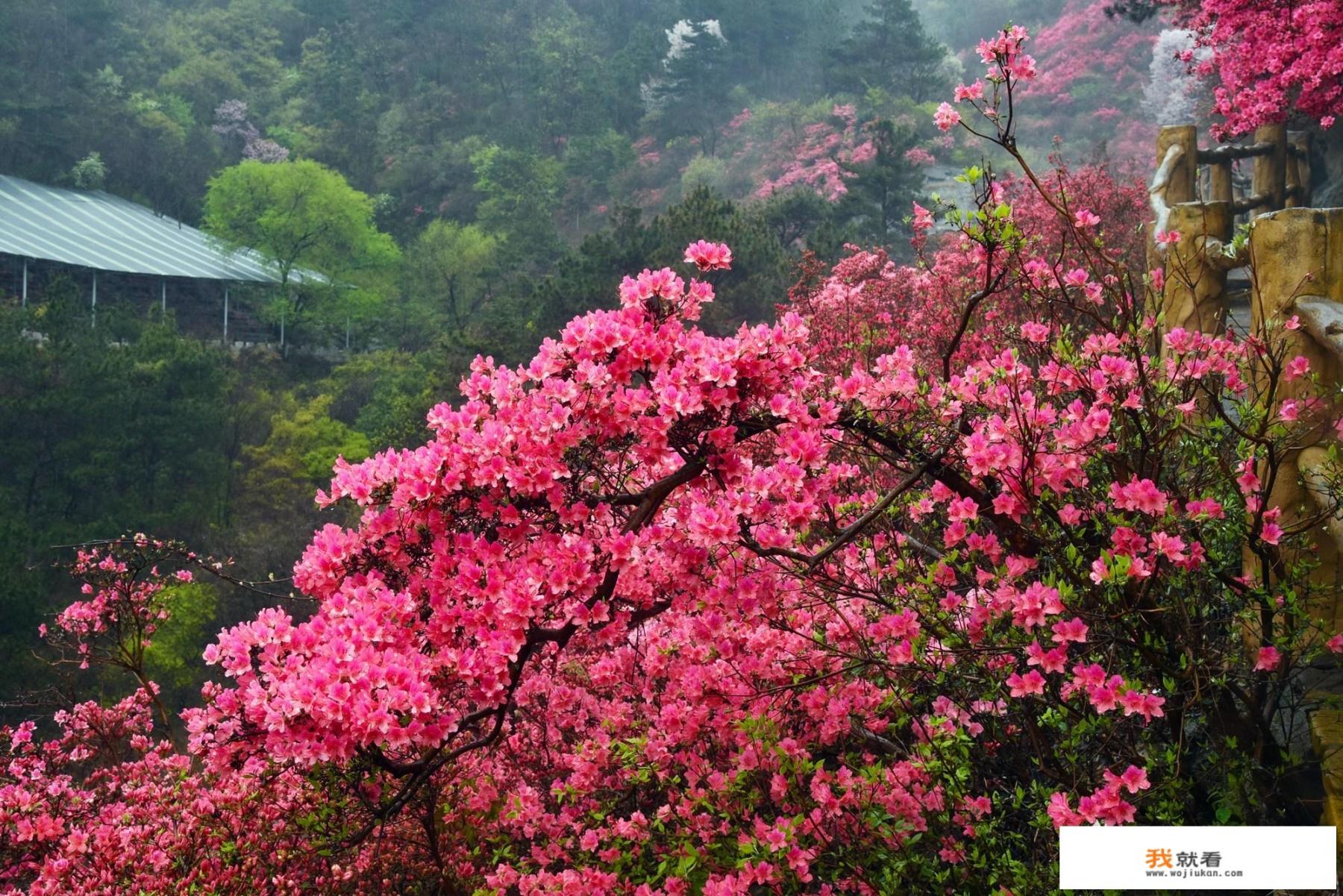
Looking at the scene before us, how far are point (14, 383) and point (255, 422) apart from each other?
179 inches

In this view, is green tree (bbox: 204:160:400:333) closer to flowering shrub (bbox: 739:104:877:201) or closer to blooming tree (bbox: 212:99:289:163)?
blooming tree (bbox: 212:99:289:163)

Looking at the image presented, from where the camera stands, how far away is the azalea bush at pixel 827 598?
8.07ft

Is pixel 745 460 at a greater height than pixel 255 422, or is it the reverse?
pixel 255 422

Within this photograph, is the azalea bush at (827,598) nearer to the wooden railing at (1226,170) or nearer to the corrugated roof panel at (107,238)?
the wooden railing at (1226,170)

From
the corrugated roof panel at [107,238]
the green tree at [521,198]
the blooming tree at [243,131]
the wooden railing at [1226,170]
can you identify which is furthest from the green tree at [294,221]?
the wooden railing at [1226,170]

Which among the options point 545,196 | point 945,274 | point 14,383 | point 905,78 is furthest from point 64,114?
point 945,274

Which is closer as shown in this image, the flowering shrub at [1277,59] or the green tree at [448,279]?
the flowering shrub at [1277,59]

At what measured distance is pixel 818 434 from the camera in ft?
8.43

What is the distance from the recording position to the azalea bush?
2.46 meters

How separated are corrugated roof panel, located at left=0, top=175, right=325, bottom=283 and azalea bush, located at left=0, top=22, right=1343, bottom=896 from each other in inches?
937

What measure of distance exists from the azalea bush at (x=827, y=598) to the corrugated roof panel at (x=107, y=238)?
23.8 meters

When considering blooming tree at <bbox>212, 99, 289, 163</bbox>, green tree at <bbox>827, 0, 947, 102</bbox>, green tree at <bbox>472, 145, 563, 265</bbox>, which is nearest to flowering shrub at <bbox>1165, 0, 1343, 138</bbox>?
green tree at <bbox>472, 145, 563, 265</bbox>

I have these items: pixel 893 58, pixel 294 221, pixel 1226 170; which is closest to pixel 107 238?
pixel 294 221

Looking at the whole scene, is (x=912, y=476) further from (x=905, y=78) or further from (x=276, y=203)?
(x=905, y=78)
